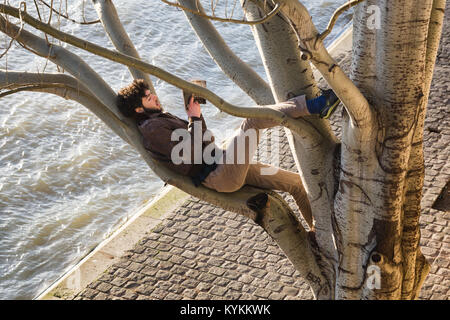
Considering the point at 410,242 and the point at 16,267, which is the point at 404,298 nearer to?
the point at 410,242

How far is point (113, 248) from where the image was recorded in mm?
7223

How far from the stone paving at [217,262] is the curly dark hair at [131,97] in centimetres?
242

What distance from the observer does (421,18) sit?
3764mm

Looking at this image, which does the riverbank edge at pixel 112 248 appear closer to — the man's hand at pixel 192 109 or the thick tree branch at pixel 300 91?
the man's hand at pixel 192 109

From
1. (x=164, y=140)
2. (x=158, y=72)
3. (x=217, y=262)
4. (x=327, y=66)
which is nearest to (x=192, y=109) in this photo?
(x=164, y=140)

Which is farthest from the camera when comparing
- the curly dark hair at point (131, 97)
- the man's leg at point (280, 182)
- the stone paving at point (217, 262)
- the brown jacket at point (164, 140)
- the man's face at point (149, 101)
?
the stone paving at point (217, 262)

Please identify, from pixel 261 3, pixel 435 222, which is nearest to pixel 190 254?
pixel 435 222

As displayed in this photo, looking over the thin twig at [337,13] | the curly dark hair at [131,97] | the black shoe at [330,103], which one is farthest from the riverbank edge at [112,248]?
the thin twig at [337,13]

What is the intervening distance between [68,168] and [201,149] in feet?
17.3

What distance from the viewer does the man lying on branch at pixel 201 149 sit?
4598 millimetres

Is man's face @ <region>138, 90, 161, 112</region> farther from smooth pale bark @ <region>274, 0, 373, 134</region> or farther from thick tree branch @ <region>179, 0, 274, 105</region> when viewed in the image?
smooth pale bark @ <region>274, 0, 373, 134</region>

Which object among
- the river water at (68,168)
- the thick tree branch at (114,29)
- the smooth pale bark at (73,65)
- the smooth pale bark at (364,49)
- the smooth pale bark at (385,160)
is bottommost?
the smooth pale bark at (385,160)

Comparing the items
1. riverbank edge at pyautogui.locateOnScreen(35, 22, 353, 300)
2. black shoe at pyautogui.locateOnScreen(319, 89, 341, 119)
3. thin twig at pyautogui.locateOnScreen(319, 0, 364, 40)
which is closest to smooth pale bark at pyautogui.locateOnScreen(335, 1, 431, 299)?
black shoe at pyautogui.locateOnScreen(319, 89, 341, 119)
